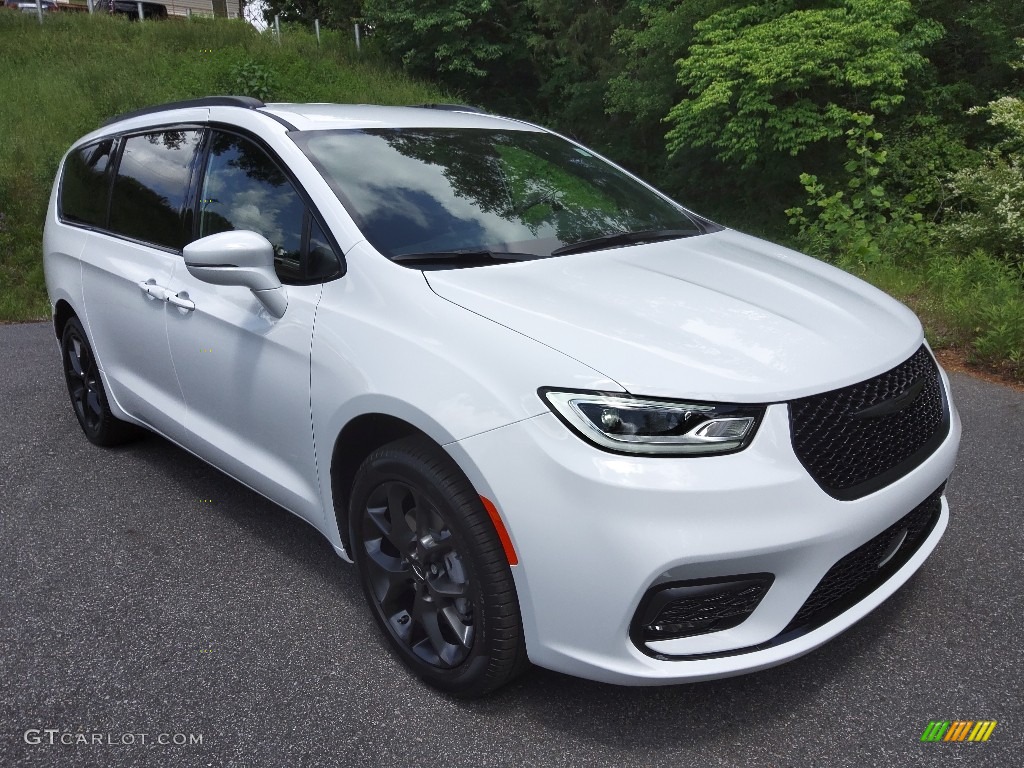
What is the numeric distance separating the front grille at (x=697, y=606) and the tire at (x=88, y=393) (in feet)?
10.5

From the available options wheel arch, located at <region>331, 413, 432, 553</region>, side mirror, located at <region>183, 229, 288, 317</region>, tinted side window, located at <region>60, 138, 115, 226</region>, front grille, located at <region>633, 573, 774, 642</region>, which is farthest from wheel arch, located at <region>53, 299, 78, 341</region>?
front grille, located at <region>633, 573, 774, 642</region>

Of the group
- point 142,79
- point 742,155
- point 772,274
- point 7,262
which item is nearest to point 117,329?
point 772,274

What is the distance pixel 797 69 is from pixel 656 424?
28.4ft

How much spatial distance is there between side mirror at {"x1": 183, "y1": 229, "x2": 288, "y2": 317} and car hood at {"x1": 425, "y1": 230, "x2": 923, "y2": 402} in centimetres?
58

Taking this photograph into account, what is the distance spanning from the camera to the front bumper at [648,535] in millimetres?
1959

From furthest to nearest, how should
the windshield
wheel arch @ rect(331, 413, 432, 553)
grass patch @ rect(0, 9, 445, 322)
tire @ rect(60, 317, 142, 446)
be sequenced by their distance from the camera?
grass patch @ rect(0, 9, 445, 322) → tire @ rect(60, 317, 142, 446) → the windshield → wheel arch @ rect(331, 413, 432, 553)

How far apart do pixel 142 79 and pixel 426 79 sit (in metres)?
6.37

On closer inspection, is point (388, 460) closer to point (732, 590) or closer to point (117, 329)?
point (732, 590)

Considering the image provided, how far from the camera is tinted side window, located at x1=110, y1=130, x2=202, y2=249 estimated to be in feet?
11.2

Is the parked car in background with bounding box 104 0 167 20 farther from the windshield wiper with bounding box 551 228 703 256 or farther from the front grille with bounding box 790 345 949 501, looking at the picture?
the front grille with bounding box 790 345 949 501

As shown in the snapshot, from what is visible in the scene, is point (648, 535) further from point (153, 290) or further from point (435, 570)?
point (153, 290)

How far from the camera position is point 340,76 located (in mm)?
18516

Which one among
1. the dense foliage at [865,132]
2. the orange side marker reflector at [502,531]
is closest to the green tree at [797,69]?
the dense foliage at [865,132]

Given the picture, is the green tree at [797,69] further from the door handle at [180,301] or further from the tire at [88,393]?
the door handle at [180,301]
